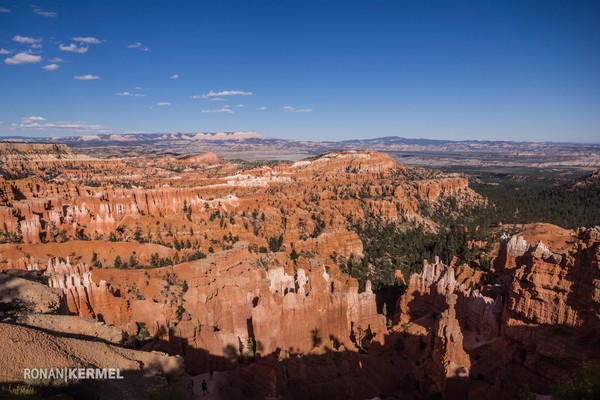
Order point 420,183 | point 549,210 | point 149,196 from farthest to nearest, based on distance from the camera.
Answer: point 420,183 → point 549,210 → point 149,196

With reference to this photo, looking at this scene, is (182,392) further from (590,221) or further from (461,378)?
(590,221)

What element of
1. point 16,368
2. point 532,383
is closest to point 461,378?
point 532,383

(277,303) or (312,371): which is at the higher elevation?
(277,303)

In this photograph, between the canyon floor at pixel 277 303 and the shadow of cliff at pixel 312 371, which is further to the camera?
the shadow of cliff at pixel 312 371

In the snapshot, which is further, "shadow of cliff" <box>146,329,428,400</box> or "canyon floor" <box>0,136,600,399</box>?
"shadow of cliff" <box>146,329,428,400</box>

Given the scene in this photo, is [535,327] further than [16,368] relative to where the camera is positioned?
Yes

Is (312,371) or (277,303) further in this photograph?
(277,303)

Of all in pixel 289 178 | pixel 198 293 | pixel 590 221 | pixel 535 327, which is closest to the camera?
pixel 535 327

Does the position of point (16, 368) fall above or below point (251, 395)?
above
